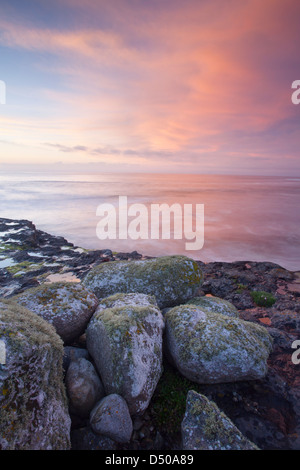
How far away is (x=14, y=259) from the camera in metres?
14.8

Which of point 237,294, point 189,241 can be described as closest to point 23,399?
point 237,294

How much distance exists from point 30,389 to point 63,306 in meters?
2.29

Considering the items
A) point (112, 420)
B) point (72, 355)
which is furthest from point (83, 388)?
point (72, 355)

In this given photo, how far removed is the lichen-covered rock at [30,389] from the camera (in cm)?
350

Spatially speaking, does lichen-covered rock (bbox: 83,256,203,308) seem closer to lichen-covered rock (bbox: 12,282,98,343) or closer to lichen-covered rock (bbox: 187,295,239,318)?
lichen-covered rock (bbox: 187,295,239,318)

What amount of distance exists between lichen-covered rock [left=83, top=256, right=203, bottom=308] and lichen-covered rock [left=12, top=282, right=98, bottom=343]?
1.69 metres

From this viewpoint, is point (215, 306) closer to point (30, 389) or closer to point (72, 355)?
point (72, 355)

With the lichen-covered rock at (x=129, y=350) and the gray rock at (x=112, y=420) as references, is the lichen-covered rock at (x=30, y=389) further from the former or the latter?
the lichen-covered rock at (x=129, y=350)

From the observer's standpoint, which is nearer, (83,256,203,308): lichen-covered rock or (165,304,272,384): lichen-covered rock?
(165,304,272,384): lichen-covered rock

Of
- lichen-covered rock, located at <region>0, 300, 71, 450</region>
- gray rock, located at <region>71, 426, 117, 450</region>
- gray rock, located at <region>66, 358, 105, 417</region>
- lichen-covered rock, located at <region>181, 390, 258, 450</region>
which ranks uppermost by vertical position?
lichen-covered rock, located at <region>0, 300, 71, 450</region>

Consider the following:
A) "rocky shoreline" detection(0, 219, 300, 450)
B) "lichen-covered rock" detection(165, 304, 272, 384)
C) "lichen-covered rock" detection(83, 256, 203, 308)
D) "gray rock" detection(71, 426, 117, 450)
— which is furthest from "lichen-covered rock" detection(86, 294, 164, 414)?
"lichen-covered rock" detection(83, 256, 203, 308)

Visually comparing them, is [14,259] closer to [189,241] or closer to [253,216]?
[189,241]

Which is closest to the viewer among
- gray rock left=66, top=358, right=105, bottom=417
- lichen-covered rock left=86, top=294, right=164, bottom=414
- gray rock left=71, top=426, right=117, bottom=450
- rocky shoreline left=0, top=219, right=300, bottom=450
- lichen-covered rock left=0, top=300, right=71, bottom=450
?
lichen-covered rock left=0, top=300, right=71, bottom=450

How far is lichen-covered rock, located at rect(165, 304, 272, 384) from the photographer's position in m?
5.38
